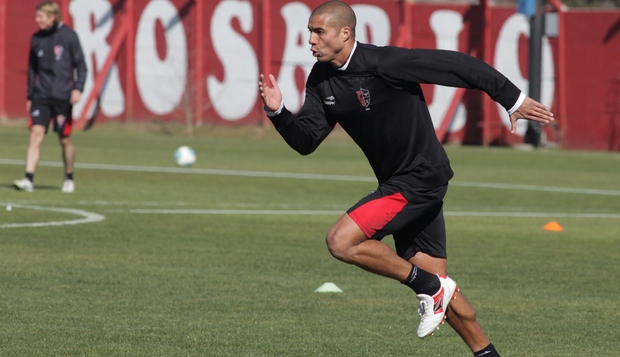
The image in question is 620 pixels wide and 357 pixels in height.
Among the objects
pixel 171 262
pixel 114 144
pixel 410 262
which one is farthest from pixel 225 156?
pixel 410 262

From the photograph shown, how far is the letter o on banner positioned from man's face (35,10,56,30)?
2098cm

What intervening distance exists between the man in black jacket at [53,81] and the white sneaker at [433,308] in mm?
10953

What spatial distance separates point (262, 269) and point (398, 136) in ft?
13.1

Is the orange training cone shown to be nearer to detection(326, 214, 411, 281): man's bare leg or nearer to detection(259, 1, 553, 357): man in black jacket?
detection(259, 1, 553, 357): man in black jacket

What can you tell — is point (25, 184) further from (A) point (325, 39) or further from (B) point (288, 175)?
(A) point (325, 39)

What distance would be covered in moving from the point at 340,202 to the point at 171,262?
6617 mm

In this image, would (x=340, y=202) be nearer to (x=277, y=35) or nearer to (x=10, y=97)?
(x=277, y=35)

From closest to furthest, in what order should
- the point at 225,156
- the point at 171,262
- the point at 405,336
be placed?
the point at 405,336
the point at 171,262
the point at 225,156

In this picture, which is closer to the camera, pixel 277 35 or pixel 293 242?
pixel 293 242

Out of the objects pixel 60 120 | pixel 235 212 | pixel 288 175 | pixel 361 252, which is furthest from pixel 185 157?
pixel 361 252

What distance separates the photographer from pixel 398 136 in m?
6.70

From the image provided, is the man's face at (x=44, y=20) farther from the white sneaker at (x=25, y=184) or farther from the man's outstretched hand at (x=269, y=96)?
the man's outstretched hand at (x=269, y=96)

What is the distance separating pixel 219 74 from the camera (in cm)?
3759

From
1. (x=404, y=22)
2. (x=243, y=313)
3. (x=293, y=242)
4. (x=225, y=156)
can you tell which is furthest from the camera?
(x=404, y=22)
